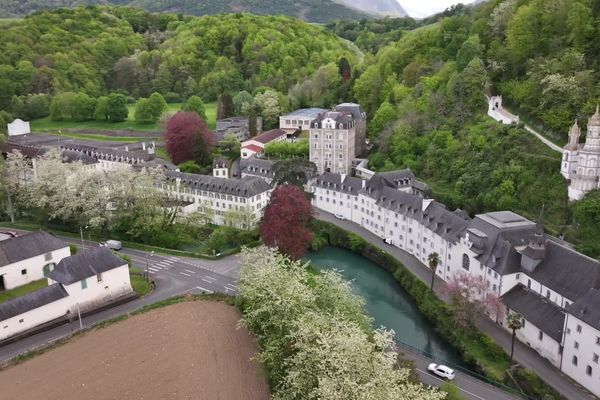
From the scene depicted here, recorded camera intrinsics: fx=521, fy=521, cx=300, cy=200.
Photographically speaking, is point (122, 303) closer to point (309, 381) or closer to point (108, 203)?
point (108, 203)

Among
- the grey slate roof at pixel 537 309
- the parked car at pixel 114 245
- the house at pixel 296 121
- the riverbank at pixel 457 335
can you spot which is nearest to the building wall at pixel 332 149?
the house at pixel 296 121

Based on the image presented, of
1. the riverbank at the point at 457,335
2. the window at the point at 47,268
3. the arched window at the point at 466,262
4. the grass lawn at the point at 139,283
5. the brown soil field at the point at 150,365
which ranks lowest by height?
the riverbank at the point at 457,335

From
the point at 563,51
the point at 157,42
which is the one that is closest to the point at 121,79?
the point at 157,42

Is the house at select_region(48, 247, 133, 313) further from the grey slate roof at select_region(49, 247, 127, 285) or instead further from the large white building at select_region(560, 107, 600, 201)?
the large white building at select_region(560, 107, 600, 201)

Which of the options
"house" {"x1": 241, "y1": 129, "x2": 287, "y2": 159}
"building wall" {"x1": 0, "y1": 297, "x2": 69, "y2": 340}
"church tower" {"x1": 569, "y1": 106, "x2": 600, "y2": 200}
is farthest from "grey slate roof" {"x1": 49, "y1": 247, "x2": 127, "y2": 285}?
"church tower" {"x1": 569, "y1": 106, "x2": 600, "y2": 200}

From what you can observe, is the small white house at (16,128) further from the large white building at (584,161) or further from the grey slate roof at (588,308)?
the grey slate roof at (588,308)

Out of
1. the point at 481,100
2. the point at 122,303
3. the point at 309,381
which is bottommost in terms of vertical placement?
the point at 122,303
